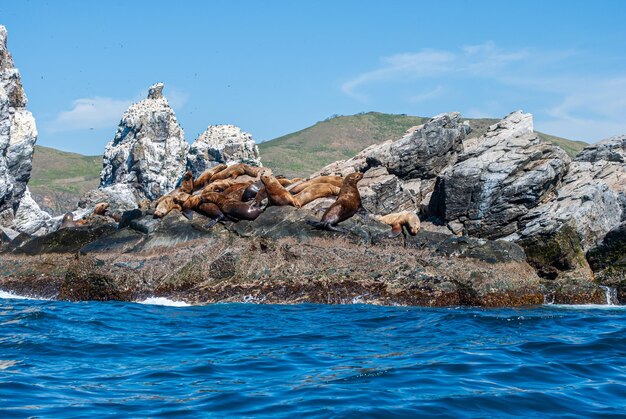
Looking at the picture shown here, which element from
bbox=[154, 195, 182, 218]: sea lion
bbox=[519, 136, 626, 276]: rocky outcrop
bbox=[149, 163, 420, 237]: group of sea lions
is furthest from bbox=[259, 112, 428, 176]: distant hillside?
bbox=[154, 195, 182, 218]: sea lion

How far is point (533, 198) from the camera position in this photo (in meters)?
20.3

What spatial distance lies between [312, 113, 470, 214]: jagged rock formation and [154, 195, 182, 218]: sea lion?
6.60 m

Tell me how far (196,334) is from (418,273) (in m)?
5.58

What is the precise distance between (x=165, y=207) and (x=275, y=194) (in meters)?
3.14

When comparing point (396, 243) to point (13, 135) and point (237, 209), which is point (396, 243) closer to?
point (237, 209)

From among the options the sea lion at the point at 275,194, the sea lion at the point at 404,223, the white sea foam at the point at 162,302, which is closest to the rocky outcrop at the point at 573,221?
the sea lion at the point at 404,223

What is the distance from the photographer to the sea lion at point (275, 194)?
1817 cm

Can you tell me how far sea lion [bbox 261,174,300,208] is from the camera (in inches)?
715

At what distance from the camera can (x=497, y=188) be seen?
20453 mm

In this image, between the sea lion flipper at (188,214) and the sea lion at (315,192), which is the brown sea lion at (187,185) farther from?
the sea lion at (315,192)

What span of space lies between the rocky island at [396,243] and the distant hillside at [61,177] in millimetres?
59440

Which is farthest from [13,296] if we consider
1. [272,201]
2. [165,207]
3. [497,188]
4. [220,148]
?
[220,148]

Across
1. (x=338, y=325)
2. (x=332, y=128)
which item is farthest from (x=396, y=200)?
(x=332, y=128)

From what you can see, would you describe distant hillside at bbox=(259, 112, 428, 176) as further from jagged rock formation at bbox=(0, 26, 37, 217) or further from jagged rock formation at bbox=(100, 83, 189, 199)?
jagged rock formation at bbox=(0, 26, 37, 217)
